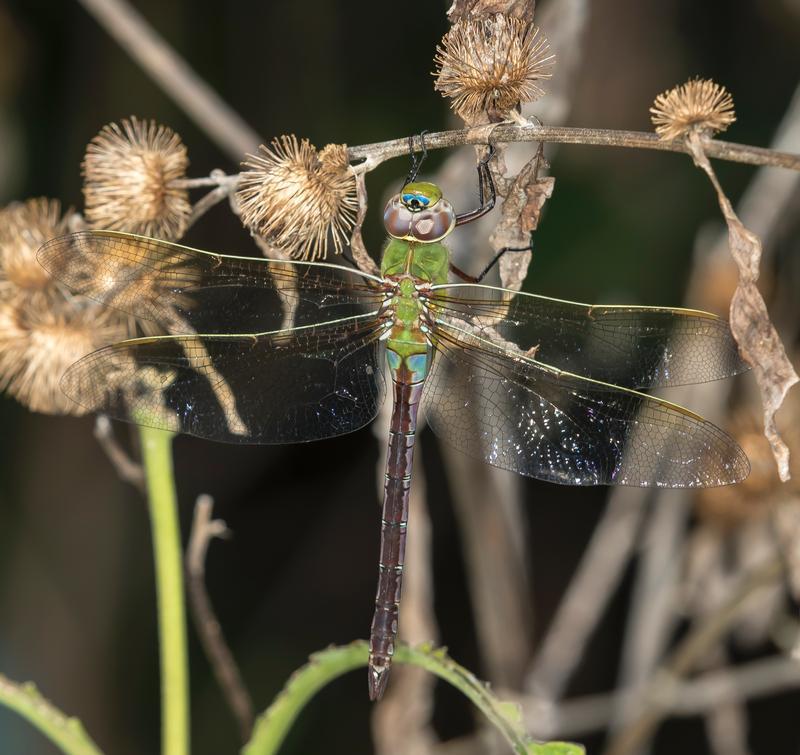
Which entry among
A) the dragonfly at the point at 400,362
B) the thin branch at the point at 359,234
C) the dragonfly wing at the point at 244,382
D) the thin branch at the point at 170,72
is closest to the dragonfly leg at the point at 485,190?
the dragonfly at the point at 400,362

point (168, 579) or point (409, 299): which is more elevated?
point (409, 299)

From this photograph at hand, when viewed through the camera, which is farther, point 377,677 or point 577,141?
point 377,677

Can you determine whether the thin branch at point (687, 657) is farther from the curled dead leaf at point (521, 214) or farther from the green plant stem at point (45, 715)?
the green plant stem at point (45, 715)

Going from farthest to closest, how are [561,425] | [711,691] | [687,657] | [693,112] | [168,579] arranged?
[711,691]
[687,657]
[561,425]
[168,579]
[693,112]

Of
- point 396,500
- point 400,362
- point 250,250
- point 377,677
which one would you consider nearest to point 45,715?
point 377,677

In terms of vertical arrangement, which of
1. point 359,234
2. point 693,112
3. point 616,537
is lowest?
point 616,537

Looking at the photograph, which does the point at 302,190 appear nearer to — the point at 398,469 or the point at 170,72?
the point at 398,469

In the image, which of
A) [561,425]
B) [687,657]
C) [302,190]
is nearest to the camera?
[302,190]

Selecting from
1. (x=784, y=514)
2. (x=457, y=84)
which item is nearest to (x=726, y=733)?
(x=784, y=514)
